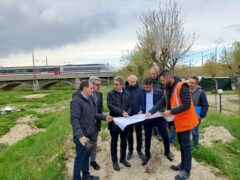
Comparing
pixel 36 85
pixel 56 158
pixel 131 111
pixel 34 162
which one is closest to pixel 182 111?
pixel 131 111

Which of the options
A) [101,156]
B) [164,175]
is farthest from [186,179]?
[101,156]

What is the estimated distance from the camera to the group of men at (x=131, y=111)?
270 centimetres

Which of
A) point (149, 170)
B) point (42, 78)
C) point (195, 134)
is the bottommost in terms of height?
point (149, 170)

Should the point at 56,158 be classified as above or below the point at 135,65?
below

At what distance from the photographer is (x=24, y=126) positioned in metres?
9.98

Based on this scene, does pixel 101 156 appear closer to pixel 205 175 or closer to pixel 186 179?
pixel 186 179

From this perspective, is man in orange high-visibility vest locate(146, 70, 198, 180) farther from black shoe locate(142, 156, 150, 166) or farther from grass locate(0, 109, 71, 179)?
grass locate(0, 109, 71, 179)

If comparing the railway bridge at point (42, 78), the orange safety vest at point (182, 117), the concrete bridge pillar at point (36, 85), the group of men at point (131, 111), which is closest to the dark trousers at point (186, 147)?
the group of men at point (131, 111)

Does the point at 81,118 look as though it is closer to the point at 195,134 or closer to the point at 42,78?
the point at 195,134

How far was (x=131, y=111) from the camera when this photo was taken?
3535mm

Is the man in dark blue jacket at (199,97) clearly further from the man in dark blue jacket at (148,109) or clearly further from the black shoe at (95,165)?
the black shoe at (95,165)

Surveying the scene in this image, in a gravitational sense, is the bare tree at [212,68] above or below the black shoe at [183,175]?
above

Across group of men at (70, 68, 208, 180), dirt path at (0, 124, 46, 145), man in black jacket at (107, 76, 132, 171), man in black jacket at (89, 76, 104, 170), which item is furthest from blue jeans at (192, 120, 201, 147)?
dirt path at (0, 124, 46, 145)

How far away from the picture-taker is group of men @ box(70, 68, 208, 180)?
8.86 ft
